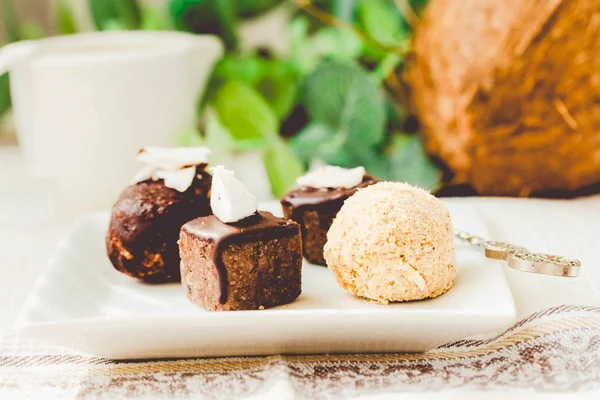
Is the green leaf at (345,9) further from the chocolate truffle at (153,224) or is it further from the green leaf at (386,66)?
the chocolate truffle at (153,224)

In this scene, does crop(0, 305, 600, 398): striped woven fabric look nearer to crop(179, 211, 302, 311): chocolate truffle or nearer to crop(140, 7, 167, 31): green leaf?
crop(179, 211, 302, 311): chocolate truffle

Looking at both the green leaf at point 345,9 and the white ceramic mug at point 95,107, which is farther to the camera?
the green leaf at point 345,9

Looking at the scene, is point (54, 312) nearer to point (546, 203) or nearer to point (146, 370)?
point (146, 370)

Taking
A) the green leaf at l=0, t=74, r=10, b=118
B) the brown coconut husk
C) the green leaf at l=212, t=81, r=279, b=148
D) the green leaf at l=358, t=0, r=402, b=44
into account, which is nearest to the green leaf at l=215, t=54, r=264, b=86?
the green leaf at l=212, t=81, r=279, b=148

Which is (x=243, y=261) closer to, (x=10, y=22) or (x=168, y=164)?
(x=168, y=164)

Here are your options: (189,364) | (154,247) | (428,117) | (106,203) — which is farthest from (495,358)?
(106,203)

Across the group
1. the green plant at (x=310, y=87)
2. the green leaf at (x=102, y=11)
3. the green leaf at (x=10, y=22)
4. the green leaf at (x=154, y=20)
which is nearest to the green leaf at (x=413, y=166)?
the green plant at (x=310, y=87)

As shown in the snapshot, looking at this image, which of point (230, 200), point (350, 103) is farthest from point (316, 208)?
point (350, 103)
